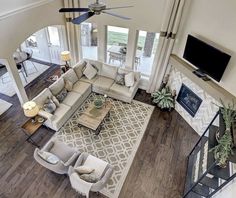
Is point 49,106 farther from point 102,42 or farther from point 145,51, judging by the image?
point 145,51

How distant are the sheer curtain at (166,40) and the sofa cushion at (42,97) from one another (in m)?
3.90

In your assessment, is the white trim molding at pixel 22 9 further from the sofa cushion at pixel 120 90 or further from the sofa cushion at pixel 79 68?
the sofa cushion at pixel 120 90

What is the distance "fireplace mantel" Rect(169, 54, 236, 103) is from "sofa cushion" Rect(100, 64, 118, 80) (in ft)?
7.24

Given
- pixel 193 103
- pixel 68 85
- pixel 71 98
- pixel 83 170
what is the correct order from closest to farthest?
1. pixel 83 170
2. pixel 193 103
3. pixel 71 98
4. pixel 68 85

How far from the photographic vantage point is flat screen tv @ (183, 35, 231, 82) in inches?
186

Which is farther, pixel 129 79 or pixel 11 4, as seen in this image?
pixel 129 79

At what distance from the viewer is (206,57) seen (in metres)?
5.11

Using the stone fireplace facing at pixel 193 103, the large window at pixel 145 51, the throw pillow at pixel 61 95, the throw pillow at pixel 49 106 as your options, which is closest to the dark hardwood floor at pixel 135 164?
the stone fireplace facing at pixel 193 103

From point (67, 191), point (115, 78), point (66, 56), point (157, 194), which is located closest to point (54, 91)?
point (66, 56)

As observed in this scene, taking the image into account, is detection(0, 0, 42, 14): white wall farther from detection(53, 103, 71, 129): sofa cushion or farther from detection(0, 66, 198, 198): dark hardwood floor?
detection(0, 66, 198, 198): dark hardwood floor

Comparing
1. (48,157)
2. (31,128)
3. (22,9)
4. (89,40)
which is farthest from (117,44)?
(48,157)

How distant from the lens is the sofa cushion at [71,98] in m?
6.34

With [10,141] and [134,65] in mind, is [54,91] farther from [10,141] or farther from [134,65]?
[134,65]

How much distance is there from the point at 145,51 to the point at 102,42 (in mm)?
1779
